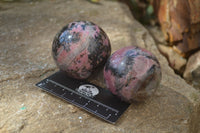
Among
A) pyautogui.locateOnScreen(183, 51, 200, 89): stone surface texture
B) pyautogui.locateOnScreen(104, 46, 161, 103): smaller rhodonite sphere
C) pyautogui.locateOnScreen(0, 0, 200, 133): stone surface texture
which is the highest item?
pyautogui.locateOnScreen(104, 46, 161, 103): smaller rhodonite sphere

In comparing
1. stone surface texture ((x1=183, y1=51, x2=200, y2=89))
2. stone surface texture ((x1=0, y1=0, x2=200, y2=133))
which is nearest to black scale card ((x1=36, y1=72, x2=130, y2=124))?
stone surface texture ((x1=0, y1=0, x2=200, y2=133))

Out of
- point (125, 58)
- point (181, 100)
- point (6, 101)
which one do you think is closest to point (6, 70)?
point (6, 101)

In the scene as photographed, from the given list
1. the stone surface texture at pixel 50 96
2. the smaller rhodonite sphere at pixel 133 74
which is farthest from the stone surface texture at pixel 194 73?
the smaller rhodonite sphere at pixel 133 74

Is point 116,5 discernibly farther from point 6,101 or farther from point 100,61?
point 6,101

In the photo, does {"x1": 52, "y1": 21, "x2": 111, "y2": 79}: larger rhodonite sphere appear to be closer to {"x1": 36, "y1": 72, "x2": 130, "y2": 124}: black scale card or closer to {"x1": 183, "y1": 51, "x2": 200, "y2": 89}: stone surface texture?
{"x1": 36, "y1": 72, "x2": 130, "y2": 124}: black scale card

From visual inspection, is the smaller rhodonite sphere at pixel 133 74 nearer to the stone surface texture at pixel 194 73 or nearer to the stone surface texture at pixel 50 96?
the stone surface texture at pixel 50 96

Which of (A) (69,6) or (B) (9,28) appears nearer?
(B) (9,28)
